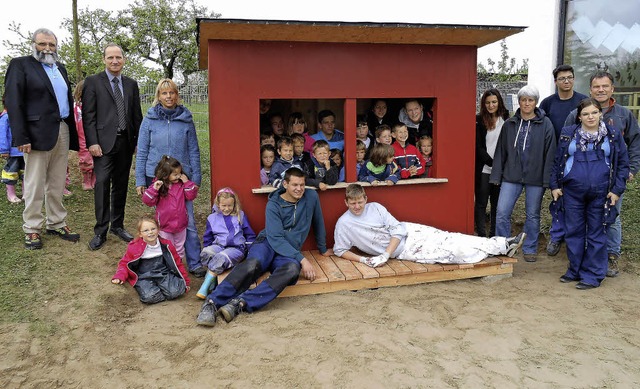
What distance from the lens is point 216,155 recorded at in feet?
16.5

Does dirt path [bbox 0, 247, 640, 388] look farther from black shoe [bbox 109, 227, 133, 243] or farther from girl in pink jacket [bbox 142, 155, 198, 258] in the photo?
black shoe [bbox 109, 227, 133, 243]

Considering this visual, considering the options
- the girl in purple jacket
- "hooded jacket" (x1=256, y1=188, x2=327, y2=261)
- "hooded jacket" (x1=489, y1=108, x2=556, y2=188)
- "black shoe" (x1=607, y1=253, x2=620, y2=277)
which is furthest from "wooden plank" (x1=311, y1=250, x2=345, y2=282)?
"black shoe" (x1=607, y1=253, x2=620, y2=277)

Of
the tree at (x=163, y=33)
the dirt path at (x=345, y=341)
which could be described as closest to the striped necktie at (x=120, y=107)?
the dirt path at (x=345, y=341)

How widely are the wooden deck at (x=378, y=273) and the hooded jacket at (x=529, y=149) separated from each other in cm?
89

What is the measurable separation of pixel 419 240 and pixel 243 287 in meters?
1.79

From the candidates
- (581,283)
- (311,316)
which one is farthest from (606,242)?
(311,316)

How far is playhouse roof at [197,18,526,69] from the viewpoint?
14.8ft

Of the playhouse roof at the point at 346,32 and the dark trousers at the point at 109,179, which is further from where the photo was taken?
the dark trousers at the point at 109,179

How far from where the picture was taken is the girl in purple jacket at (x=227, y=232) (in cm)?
483

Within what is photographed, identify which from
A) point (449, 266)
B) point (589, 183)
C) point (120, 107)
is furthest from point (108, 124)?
point (589, 183)

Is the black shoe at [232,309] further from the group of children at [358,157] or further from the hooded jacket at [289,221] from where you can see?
the group of children at [358,157]

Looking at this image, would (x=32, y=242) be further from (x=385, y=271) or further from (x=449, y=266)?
(x=449, y=266)

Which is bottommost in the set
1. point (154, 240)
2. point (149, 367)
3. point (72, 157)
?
point (149, 367)

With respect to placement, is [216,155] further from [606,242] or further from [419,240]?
[606,242]
